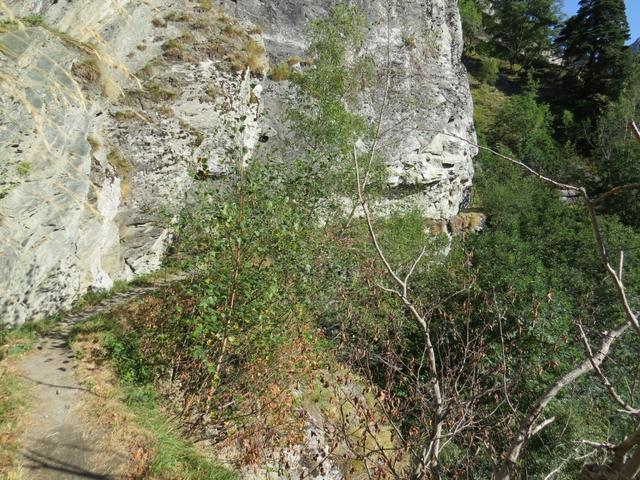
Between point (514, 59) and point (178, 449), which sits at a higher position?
point (514, 59)

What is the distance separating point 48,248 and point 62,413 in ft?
16.3

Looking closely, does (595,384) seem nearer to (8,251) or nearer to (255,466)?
(255,466)

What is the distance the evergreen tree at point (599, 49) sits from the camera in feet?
Result: 128

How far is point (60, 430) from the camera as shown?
5391 mm

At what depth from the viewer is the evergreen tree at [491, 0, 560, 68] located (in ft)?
160

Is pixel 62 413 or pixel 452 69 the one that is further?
pixel 452 69

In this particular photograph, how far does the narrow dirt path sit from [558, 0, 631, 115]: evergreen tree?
1797 inches

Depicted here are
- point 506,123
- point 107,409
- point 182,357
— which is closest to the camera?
point 107,409

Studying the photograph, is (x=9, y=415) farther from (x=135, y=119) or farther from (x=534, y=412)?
(x=135, y=119)

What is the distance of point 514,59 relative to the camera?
51.3 m

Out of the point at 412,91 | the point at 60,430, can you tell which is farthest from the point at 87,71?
the point at 412,91

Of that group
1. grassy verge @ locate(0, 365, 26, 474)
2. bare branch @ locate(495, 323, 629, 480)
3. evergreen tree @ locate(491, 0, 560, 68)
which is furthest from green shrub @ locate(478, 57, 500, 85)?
bare branch @ locate(495, 323, 629, 480)

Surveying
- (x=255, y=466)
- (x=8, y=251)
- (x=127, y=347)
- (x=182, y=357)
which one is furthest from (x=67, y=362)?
(x=255, y=466)

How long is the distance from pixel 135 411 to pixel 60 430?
942 millimetres
